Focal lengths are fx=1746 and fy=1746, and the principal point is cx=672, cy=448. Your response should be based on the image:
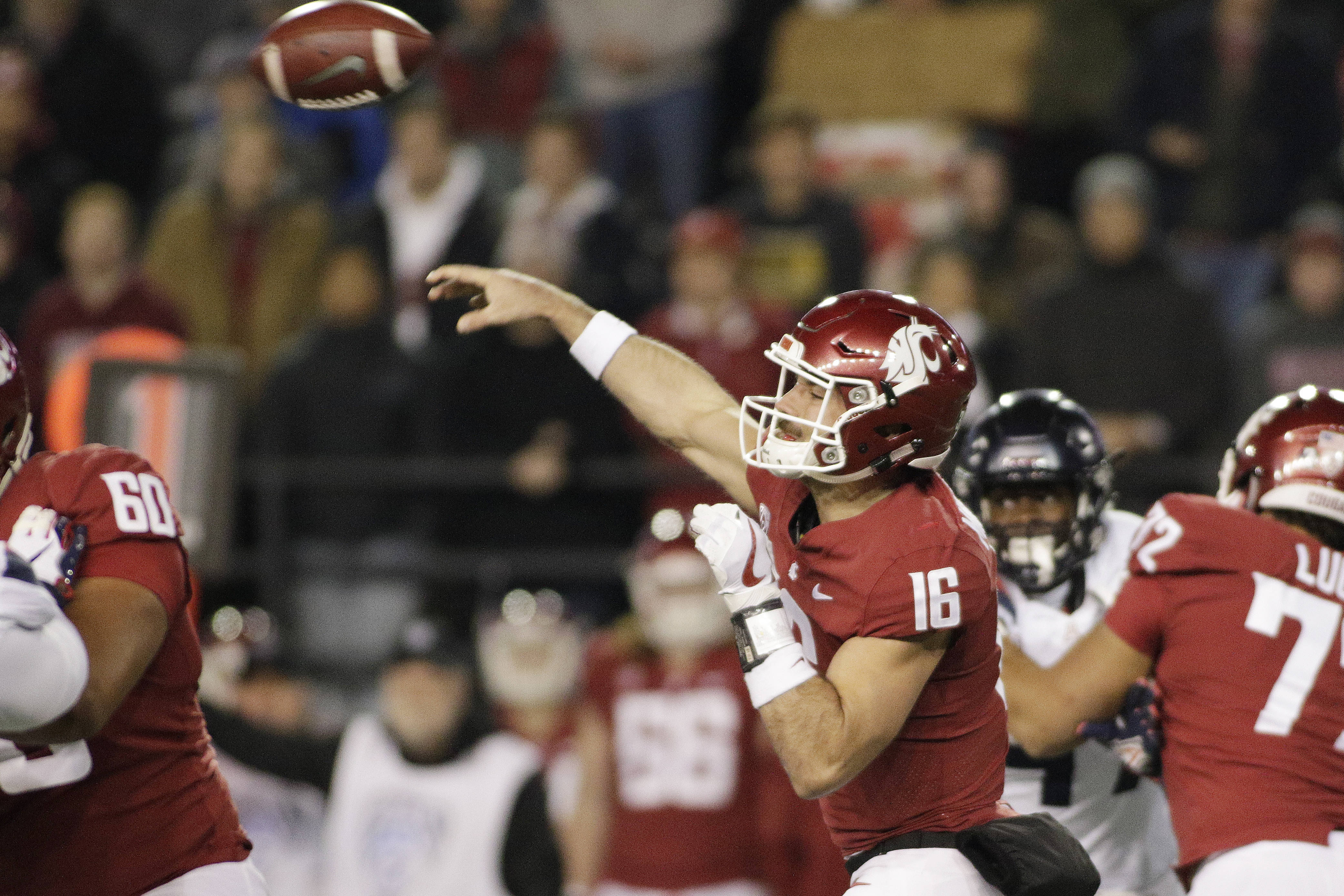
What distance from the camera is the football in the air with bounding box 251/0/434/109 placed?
4.26 m

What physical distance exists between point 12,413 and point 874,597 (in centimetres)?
168

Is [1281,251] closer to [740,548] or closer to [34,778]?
[740,548]

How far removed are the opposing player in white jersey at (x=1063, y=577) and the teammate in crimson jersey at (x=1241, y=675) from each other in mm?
333

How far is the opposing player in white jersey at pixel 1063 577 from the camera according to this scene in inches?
172

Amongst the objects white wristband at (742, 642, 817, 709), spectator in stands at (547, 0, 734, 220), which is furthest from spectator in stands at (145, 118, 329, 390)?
white wristband at (742, 642, 817, 709)

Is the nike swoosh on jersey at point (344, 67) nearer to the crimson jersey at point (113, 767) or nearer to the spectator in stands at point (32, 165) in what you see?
the crimson jersey at point (113, 767)

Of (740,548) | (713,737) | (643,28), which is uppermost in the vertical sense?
(643,28)

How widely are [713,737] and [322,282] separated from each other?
3285 millimetres

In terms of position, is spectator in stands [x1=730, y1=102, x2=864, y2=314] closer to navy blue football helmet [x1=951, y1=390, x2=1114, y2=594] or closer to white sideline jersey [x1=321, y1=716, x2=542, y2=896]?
white sideline jersey [x1=321, y1=716, x2=542, y2=896]

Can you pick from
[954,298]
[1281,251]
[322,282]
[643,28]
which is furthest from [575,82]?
[1281,251]

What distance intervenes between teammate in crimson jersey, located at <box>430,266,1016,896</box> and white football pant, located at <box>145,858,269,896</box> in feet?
3.51

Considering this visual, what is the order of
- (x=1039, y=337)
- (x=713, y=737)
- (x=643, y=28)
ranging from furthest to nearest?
(x=643, y=28)
(x=1039, y=337)
(x=713, y=737)

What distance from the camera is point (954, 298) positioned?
25.0 feet

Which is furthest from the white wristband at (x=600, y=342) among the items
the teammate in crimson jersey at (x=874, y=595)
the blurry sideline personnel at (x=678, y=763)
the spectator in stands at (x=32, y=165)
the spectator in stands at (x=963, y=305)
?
the spectator in stands at (x=32, y=165)
